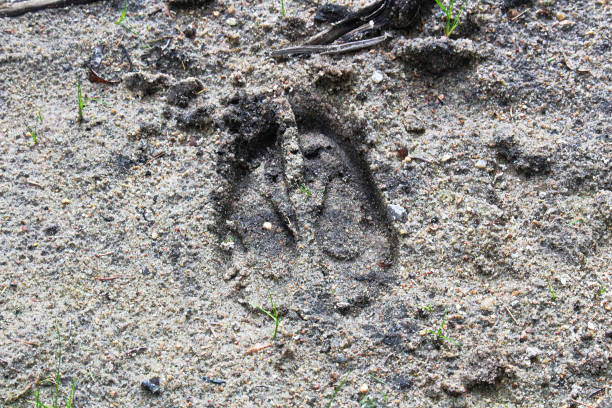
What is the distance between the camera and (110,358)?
152 centimetres

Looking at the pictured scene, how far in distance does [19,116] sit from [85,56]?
29cm

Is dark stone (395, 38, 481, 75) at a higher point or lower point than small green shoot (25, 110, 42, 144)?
higher

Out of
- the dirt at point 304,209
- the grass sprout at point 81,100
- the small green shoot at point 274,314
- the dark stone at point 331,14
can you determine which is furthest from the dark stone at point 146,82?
the small green shoot at point 274,314

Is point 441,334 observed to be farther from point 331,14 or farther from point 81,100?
point 81,100

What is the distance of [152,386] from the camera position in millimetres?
1479

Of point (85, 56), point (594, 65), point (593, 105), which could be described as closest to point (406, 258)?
point (593, 105)

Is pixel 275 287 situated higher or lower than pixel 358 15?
lower

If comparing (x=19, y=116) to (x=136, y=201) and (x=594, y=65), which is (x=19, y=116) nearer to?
(x=136, y=201)

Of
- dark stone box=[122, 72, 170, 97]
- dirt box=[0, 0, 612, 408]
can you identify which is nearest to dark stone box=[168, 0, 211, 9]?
dirt box=[0, 0, 612, 408]

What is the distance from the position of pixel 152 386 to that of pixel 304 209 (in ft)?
2.07

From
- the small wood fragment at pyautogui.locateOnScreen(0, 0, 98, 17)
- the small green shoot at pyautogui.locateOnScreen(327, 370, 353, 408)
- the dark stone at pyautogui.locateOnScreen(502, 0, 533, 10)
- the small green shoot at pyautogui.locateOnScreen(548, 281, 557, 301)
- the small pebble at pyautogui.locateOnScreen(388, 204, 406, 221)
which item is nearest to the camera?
the small green shoot at pyautogui.locateOnScreen(327, 370, 353, 408)

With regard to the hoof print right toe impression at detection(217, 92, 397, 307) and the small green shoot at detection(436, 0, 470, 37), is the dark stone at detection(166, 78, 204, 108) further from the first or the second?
the small green shoot at detection(436, 0, 470, 37)

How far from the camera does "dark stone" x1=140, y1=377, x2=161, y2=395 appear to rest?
58.1 inches

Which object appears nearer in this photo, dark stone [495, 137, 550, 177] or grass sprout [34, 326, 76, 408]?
grass sprout [34, 326, 76, 408]
